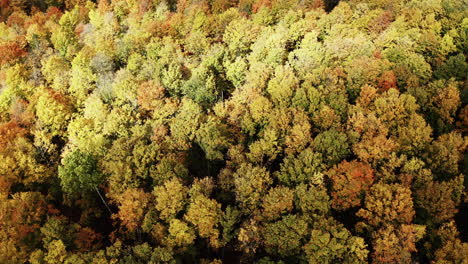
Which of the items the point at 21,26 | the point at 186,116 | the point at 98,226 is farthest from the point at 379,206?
the point at 21,26

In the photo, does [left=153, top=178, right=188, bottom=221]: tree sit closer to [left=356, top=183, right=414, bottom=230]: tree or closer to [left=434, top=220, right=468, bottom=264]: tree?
[left=356, top=183, right=414, bottom=230]: tree

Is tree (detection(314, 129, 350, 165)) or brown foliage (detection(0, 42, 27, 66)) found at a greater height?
brown foliage (detection(0, 42, 27, 66))

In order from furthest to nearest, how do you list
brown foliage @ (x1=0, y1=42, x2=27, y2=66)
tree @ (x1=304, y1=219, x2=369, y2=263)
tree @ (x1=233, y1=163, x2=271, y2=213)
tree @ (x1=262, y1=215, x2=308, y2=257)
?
brown foliage @ (x1=0, y1=42, x2=27, y2=66) < tree @ (x1=233, y1=163, x2=271, y2=213) < tree @ (x1=262, y1=215, x2=308, y2=257) < tree @ (x1=304, y1=219, x2=369, y2=263)

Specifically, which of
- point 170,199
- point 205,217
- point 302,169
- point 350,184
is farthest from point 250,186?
point 350,184

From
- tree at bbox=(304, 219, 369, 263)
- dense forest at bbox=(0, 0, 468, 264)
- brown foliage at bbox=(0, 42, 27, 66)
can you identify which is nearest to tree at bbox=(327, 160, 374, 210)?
dense forest at bbox=(0, 0, 468, 264)

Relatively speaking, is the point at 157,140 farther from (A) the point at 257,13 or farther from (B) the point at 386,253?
(A) the point at 257,13

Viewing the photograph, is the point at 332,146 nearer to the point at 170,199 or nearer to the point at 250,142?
the point at 250,142

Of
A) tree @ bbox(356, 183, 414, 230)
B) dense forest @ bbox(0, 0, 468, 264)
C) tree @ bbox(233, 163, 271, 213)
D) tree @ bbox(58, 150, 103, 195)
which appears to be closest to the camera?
tree @ bbox(356, 183, 414, 230)

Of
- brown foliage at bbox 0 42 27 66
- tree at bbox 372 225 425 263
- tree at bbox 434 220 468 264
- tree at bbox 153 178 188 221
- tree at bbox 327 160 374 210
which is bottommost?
tree at bbox 434 220 468 264

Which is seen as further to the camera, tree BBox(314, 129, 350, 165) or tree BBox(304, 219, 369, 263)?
tree BBox(314, 129, 350, 165)

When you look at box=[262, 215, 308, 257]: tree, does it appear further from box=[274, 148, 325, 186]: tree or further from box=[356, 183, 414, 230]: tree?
box=[356, 183, 414, 230]: tree
